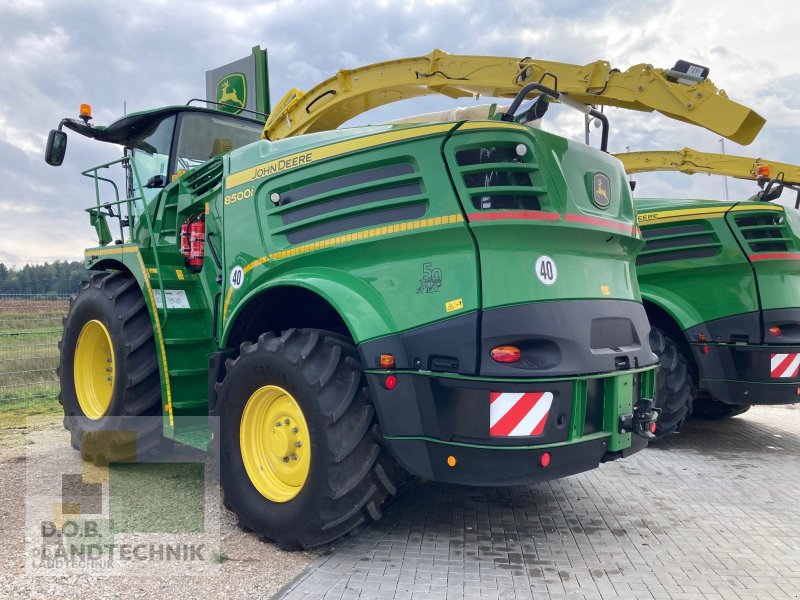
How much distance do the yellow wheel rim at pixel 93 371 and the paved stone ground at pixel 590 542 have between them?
2.79 m

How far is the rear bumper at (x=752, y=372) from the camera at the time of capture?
19.3 ft

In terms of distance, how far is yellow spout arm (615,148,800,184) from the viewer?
355 inches

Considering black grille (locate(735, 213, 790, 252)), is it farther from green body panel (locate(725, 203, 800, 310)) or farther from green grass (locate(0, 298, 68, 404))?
green grass (locate(0, 298, 68, 404))

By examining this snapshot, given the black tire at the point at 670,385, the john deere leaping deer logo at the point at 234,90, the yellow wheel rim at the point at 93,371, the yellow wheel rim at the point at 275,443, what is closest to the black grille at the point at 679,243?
the black tire at the point at 670,385

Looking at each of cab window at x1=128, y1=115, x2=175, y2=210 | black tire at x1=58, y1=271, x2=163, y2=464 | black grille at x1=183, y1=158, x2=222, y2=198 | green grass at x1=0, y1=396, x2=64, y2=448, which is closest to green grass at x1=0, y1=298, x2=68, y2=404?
green grass at x1=0, y1=396, x2=64, y2=448

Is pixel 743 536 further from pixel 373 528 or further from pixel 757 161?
pixel 757 161

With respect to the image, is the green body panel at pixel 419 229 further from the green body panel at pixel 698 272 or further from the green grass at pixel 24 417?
the green grass at pixel 24 417

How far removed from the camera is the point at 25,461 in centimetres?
539

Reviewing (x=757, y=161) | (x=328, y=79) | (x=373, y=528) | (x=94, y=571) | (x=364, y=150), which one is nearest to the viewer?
(x=94, y=571)

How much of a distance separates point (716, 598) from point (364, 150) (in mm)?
2761

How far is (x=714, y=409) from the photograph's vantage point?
7.79 meters

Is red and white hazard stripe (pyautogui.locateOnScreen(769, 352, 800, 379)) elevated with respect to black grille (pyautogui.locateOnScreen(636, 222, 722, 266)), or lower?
lower

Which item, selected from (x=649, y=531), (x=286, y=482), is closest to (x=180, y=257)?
(x=286, y=482)

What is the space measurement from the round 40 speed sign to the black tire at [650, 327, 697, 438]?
10.2ft
